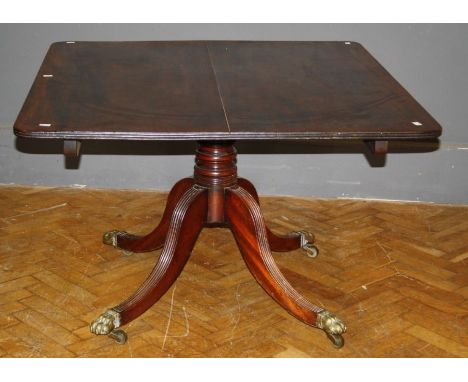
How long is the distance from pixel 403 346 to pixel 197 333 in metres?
0.56

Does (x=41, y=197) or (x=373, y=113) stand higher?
(x=373, y=113)

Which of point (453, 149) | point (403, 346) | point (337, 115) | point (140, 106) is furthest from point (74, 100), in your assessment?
point (453, 149)

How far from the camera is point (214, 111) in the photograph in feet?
7.09

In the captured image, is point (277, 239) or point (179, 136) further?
point (277, 239)

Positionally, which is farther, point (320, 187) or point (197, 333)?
point (320, 187)

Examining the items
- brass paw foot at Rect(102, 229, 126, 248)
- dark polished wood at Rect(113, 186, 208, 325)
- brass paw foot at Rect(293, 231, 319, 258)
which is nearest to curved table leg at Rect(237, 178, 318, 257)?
brass paw foot at Rect(293, 231, 319, 258)

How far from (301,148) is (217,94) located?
3.58 feet

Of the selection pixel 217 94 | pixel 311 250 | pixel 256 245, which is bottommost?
pixel 311 250

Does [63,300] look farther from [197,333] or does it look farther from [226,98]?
[226,98]

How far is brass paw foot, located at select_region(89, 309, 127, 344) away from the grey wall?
1.06 meters

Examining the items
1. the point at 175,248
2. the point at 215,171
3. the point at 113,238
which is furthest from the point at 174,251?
the point at 113,238

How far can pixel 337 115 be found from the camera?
2.15 m

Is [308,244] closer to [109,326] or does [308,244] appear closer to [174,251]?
[174,251]

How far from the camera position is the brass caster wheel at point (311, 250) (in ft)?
9.55
